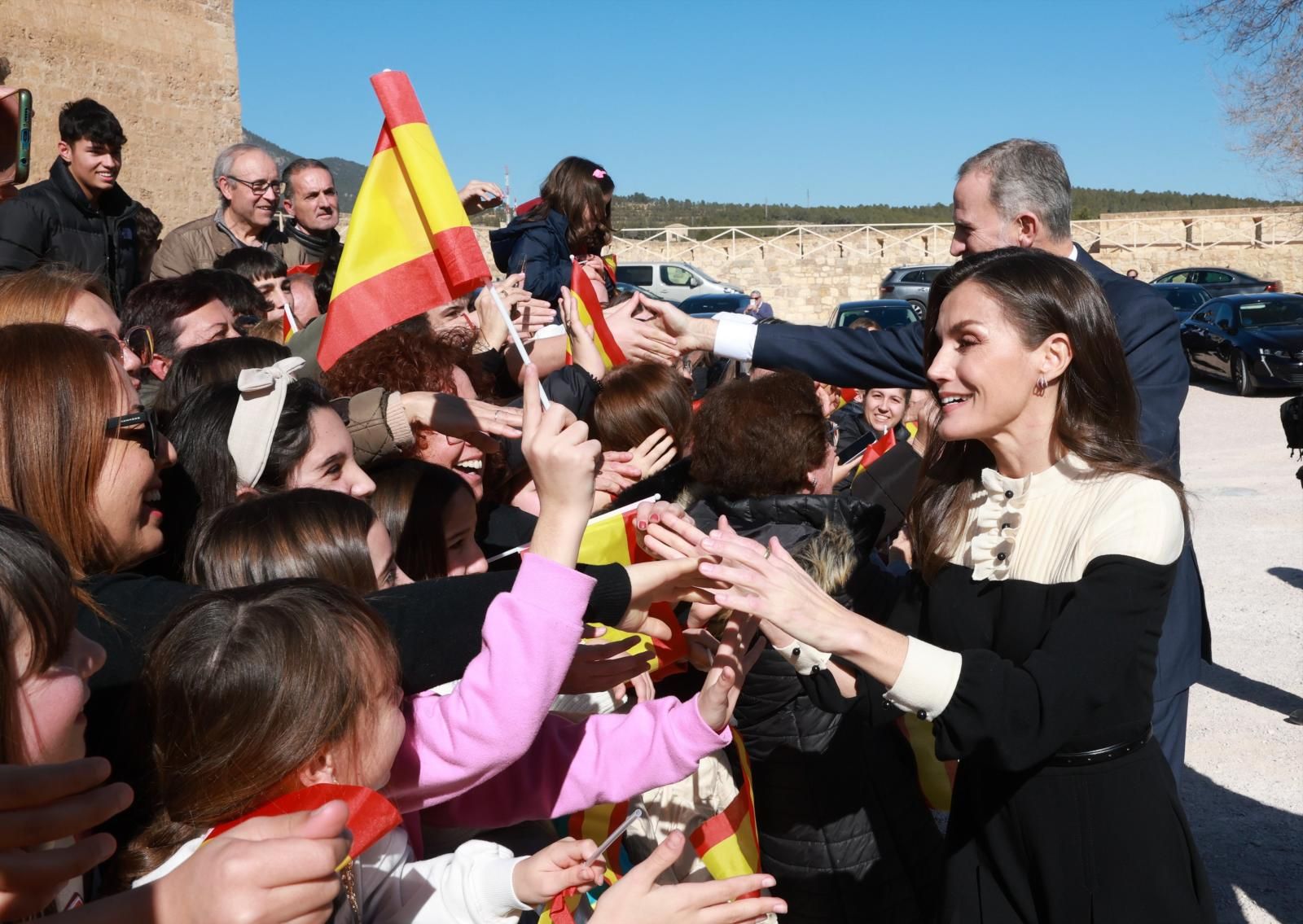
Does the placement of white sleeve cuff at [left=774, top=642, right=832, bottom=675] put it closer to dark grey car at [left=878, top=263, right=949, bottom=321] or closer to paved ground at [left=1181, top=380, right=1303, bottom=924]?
paved ground at [left=1181, top=380, right=1303, bottom=924]

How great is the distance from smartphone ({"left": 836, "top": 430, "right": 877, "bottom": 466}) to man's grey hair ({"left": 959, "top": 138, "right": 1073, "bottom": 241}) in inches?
89.1

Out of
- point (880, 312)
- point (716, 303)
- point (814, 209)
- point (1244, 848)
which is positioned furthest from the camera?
point (814, 209)

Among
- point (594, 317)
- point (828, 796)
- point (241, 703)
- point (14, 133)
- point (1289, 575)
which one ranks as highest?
point (14, 133)

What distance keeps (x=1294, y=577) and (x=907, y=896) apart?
627 centimetres

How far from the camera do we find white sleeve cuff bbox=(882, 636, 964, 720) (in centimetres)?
198

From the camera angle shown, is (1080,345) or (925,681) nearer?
(925,681)

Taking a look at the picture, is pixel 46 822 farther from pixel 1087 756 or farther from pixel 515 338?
pixel 1087 756

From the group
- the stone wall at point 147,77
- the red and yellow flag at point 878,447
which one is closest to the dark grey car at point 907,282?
the stone wall at point 147,77

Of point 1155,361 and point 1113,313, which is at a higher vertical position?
point 1113,313

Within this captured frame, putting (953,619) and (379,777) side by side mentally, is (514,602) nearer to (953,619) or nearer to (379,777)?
(379,777)

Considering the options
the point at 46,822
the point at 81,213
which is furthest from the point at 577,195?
the point at 46,822

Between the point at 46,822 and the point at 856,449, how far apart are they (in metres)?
5.11

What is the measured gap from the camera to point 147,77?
16922 mm

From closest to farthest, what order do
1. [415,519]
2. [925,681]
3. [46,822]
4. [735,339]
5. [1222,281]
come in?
1. [46,822]
2. [925,681]
3. [415,519]
4. [735,339]
5. [1222,281]
